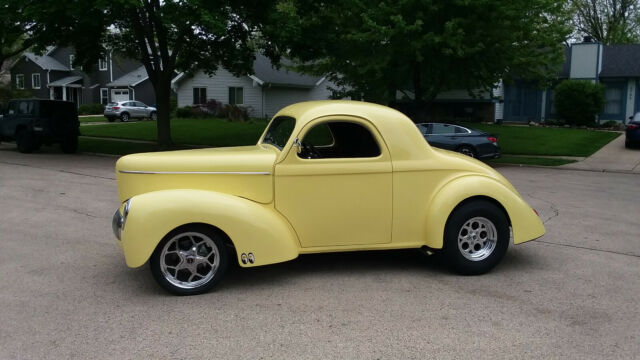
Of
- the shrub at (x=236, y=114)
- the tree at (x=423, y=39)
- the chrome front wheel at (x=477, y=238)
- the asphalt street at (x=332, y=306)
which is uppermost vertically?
the tree at (x=423, y=39)

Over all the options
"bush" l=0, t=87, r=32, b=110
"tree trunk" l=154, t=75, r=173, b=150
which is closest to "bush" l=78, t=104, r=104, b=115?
"bush" l=0, t=87, r=32, b=110

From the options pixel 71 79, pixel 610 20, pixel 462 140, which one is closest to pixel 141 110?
pixel 71 79

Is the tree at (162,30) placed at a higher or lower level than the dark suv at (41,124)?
higher

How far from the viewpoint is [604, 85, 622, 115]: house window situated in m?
33.5

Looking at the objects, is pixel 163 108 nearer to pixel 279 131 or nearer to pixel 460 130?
pixel 460 130

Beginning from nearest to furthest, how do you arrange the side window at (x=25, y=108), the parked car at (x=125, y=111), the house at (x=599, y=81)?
the side window at (x=25, y=108)
the house at (x=599, y=81)
the parked car at (x=125, y=111)

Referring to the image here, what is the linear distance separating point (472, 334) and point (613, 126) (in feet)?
104

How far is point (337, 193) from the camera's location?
5578mm

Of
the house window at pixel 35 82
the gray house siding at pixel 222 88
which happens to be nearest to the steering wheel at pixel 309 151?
the gray house siding at pixel 222 88

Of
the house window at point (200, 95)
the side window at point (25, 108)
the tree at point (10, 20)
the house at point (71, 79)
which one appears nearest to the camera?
the tree at point (10, 20)

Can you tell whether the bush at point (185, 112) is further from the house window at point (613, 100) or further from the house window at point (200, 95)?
the house window at point (613, 100)

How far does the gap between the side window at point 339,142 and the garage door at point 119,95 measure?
157ft

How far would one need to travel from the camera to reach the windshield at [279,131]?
18.9 ft

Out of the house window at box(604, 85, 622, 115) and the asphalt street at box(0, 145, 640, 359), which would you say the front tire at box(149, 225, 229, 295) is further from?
the house window at box(604, 85, 622, 115)
